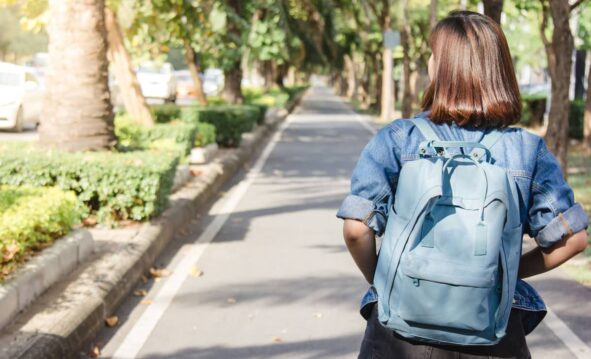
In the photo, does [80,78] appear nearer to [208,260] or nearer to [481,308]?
[208,260]

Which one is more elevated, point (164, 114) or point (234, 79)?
point (164, 114)

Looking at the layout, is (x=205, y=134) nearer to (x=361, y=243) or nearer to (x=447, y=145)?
(x=361, y=243)

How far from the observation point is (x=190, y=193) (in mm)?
11711

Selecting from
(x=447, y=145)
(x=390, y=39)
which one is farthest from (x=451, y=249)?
(x=390, y=39)

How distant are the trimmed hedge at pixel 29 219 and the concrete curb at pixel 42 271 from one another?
0.28 ft

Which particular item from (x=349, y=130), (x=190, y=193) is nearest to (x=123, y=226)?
(x=190, y=193)

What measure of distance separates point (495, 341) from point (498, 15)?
1069cm

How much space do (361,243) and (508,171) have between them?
43cm

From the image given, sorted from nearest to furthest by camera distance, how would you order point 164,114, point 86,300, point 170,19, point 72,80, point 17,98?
point 86,300 < point 72,80 < point 170,19 < point 164,114 < point 17,98

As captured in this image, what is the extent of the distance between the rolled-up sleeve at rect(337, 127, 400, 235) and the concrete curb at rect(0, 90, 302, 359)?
9.27 feet

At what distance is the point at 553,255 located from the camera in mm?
2584

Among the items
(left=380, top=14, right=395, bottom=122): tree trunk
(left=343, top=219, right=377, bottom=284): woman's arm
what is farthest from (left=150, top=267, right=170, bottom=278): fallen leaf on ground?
(left=380, top=14, right=395, bottom=122): tree trunk

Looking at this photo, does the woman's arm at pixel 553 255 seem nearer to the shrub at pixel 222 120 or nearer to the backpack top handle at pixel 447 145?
the backpack top handle at pixel 447 145

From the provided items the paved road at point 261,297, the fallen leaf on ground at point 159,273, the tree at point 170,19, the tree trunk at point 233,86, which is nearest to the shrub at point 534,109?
the tree trunk at point 233,86
